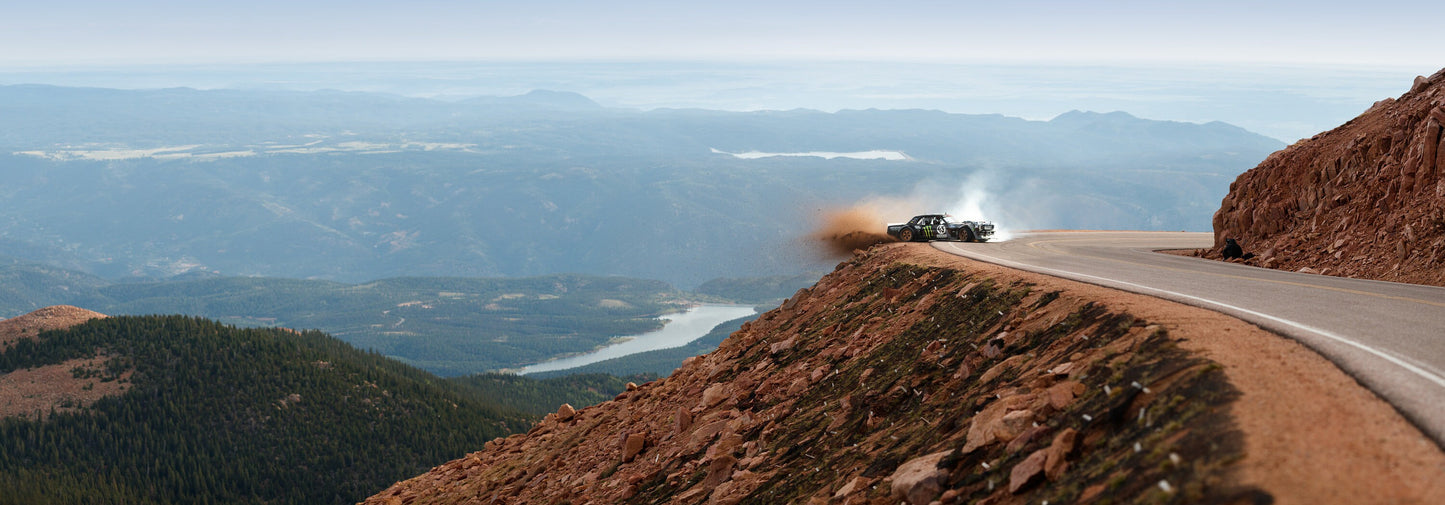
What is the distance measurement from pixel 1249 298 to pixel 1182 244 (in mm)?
32542

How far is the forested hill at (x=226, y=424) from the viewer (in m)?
154

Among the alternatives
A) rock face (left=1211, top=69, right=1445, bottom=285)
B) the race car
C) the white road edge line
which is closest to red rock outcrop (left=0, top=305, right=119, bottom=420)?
the race car

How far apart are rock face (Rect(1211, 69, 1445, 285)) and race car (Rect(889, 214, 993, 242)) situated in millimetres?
17402

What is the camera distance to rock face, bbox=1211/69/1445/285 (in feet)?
101

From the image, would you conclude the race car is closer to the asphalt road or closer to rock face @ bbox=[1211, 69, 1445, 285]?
rock face @ bbox=[1211, 69, 1445, 285]

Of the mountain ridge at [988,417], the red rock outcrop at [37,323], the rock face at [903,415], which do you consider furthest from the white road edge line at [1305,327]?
the red rock outcrop at [37,323]

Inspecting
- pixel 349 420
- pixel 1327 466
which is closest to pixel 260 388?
pixel 349 420

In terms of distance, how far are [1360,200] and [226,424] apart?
180m

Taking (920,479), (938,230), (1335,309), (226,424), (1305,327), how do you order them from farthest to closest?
(226,424)
(938,230)
(1335,309)
(1305,327)
(920,479)

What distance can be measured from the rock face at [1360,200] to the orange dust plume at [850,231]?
21.6 m

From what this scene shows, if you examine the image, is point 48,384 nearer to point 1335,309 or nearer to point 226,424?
point 226,424

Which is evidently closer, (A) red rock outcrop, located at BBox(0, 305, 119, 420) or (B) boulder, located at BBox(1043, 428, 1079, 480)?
(B) boulder, located at BBox(1043, 428, 1079, 480)

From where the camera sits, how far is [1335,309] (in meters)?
19.8

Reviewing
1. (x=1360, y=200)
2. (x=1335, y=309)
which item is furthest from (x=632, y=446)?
(x=1360, y=200)
